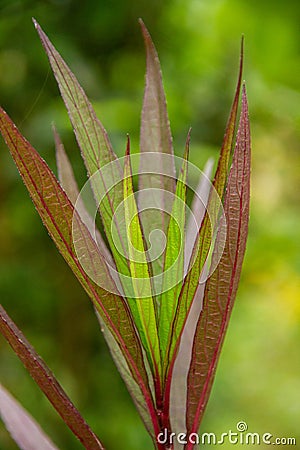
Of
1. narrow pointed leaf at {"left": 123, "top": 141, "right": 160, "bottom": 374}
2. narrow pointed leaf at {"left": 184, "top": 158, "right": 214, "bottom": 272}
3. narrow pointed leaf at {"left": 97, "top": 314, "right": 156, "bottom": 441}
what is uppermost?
narrow pointed leaf at {"left": 184, "top": 158, "right": 214, "bottom": 272}

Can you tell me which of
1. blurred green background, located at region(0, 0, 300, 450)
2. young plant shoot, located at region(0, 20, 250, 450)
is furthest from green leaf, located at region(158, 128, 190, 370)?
blurred green background, located at region(0, 0, 300, 450)

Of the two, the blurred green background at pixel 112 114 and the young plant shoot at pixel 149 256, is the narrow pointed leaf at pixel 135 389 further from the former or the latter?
the blurred green background at pixel 112 114

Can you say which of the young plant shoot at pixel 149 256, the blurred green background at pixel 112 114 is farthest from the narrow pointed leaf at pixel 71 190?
the blurred green background at pixel 112 114

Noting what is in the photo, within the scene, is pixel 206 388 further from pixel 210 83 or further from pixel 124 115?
pixel 210 83

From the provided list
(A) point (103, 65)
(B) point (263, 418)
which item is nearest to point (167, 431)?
(A) point (103, 65)

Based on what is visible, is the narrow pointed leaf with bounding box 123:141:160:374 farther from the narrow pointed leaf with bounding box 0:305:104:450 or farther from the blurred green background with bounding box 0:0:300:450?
the blurred green background with bounding box 0:0:300:450

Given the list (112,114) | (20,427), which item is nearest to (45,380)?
(20,427)
